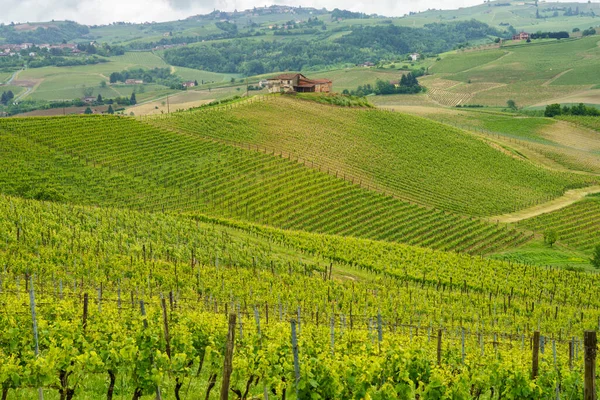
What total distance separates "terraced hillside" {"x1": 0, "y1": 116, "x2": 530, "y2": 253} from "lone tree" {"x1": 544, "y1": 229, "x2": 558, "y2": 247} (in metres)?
2.12

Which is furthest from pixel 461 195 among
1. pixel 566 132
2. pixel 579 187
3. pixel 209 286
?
pixel 566 132

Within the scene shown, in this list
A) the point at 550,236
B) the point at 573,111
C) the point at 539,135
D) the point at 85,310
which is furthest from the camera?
the point at 573,111

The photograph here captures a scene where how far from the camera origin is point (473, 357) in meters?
16.5

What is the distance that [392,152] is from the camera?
7475 cm

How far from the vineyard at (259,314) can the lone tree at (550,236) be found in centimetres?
1167

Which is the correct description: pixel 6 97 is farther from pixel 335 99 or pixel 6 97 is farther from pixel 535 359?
pixel 535 359

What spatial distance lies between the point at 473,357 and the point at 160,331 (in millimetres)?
7709

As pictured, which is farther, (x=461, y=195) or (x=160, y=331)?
(x=461, y=195)

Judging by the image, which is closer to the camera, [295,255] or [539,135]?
[295,255]

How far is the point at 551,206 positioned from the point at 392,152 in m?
18.0

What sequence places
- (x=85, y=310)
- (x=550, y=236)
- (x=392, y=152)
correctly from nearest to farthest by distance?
1. (x=85, y=310)
2. (x=550, y=236)
3. (x=392, y=152)

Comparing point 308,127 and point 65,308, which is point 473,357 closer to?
point 65,308

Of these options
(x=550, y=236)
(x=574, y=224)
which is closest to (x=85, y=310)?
(x=550, y=236)

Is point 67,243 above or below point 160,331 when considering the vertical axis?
below
